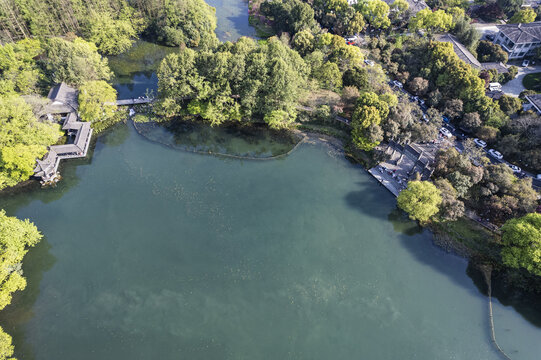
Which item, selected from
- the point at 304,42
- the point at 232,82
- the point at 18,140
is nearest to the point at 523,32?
the point at 304,42

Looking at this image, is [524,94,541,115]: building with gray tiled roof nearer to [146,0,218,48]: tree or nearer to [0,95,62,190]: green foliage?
[146,0,218,48]: tree

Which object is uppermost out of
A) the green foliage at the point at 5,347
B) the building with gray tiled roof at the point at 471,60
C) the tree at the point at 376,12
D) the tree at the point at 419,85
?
the tree at the point at 376,12

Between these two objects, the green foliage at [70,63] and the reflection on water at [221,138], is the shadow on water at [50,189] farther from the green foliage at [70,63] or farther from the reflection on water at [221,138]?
the green foliage at [70,63]

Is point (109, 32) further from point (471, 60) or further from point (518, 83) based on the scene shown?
point (518, 83)

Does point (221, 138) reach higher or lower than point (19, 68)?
lower

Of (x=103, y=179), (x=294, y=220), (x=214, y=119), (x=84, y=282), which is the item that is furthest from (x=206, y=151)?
(x=84, y=282)

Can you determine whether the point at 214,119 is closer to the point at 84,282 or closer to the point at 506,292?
the point at 84,282

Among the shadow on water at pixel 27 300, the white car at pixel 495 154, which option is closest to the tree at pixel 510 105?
the white car at pixel 495 154
